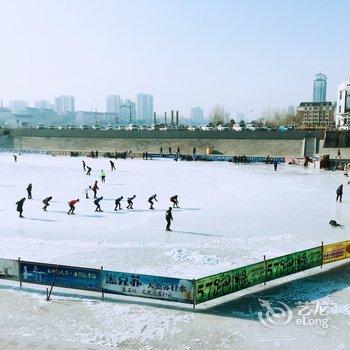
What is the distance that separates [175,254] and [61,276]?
14.9 ft

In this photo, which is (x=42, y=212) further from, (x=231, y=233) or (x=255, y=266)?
(x=255, y=266)

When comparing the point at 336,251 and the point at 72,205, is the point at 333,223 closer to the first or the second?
the point at 336,251

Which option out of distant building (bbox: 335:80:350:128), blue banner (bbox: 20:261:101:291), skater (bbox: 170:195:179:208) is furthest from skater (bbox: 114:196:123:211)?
distant building (bbox: 335:80:350:128)

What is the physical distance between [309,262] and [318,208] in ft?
34.8

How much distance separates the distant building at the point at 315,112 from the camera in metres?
165

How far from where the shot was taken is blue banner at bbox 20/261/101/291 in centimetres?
1200

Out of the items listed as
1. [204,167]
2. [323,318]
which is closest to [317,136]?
[204,167]

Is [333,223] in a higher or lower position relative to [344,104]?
lower

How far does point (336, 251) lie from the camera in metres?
14.5

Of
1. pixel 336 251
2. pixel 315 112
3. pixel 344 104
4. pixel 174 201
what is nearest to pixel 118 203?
pixel 174 201

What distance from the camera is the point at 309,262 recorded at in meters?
13.8

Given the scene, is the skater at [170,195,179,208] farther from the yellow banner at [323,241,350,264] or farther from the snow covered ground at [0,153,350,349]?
the yellow banner at [323,241,350,264]

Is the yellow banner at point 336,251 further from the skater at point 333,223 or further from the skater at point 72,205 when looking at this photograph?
the skater at point 72,205

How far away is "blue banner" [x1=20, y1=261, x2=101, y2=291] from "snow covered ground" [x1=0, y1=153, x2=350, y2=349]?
303mm
